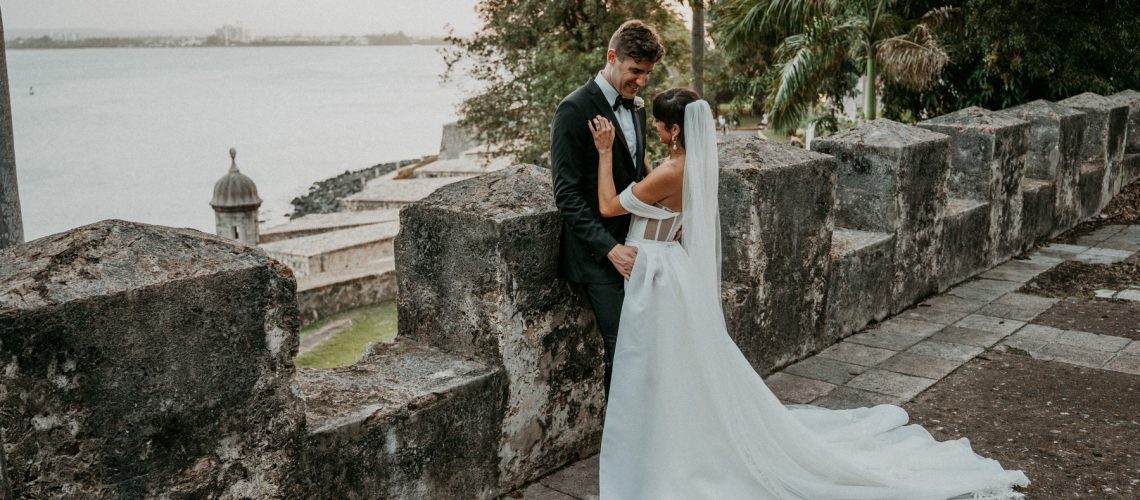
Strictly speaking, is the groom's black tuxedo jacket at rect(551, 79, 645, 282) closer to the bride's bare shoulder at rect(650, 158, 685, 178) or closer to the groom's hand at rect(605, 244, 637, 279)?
the groom's hand at rect(605, 244, 637, 279)

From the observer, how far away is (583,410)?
157 inches

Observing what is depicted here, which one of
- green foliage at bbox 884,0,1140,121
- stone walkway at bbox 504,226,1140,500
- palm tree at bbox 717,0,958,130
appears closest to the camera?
stone walkway at bbox 504,226,1140,500

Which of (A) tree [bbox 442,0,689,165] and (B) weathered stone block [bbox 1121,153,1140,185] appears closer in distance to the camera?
(B) weathered stone block [bbox 1121,153,1140,185]

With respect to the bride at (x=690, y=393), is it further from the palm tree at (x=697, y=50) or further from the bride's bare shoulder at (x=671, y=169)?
the palm tree at (x=697, y=50)

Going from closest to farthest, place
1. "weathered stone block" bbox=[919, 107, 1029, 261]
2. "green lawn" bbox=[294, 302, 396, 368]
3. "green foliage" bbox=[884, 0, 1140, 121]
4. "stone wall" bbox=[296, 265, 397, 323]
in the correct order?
"weathered stone block" bbox=[919, 107, 1029, 261]
"green foliage" bbox=[884, 0, 1140, 121]
"green lawn" bbox=[294, 302, 396, 368]
"stone wall" bbox=[296, 265, 397, 323]

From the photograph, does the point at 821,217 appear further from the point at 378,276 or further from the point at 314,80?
the point at 314,80

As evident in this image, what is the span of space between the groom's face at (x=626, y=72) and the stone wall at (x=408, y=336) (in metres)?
0.48

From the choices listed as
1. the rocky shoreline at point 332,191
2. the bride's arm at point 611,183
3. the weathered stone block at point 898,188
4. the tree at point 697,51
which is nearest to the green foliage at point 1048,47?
the tree at point 697,51

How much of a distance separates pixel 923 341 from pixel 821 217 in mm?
1128

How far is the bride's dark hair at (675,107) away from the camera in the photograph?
3.58m

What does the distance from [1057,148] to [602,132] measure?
21.6ft

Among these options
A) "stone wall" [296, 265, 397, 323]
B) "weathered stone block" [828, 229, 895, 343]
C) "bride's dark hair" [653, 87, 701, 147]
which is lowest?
"stone wall" [296, 265, 397, 323]

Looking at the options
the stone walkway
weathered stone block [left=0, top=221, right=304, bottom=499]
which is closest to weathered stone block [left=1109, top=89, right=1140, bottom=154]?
the stone walkway

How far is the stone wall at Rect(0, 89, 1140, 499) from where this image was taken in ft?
7.68
